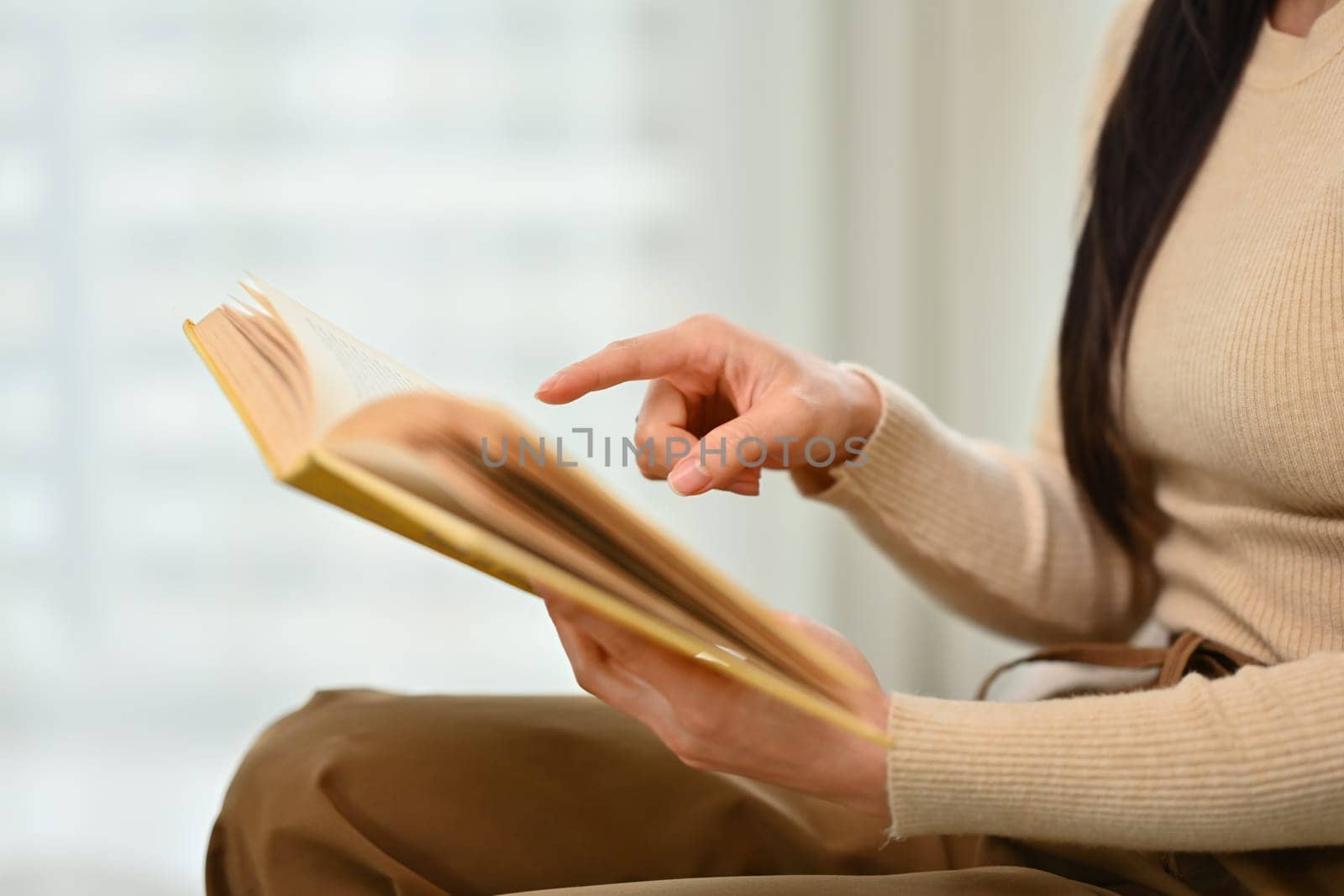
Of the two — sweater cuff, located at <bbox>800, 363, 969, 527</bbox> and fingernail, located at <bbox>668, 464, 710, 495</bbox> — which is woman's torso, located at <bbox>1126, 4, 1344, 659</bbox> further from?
fingernail, located at <bbox>668, 464, 710, 495</bbox>

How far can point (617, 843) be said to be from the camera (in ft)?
1.99

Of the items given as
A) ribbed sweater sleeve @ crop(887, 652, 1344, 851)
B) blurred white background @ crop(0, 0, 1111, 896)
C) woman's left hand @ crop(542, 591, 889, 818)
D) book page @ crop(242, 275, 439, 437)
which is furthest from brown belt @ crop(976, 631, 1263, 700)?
blurred white background @ crop(0, 0, 1111, 896)

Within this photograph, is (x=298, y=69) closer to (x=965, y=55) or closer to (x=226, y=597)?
(x=226, y=597)

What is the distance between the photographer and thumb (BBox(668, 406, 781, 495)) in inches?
21.5

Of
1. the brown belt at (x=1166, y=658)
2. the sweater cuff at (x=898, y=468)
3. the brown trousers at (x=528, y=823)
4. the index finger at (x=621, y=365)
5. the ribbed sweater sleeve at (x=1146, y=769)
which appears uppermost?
the index finger at (x=621, y=365)

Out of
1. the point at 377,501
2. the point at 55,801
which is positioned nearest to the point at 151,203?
the point at 55,801

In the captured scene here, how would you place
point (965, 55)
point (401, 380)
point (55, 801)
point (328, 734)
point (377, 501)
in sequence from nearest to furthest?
point (377, 501) → point (401, 380) → point (328, 734) → point (55, 801) → point (965, 55)

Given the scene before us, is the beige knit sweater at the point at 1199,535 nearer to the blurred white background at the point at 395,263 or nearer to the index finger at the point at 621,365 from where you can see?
the index finger at the point at 621,365

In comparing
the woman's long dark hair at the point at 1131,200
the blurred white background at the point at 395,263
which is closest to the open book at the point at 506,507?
the woman's long dark hair at the point at 1131,200

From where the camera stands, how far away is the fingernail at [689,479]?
54cm

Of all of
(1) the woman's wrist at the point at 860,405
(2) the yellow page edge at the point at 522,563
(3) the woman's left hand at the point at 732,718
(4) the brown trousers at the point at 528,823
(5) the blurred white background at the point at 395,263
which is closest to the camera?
(2) the yellow page edge at the point at 522,563

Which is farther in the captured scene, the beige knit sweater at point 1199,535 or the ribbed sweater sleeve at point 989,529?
the ribbed sweater sleeve at point 989,529

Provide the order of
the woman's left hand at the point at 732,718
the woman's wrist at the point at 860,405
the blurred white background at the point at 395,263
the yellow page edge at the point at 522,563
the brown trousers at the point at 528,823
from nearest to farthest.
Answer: the yellow page edge at the point at 522,563
the woman's left hand at the point at 732,718
the brown trousers at the point at 528,823
the woman's wrist at the point at 860,405
the blurred white background at the point at 395,263

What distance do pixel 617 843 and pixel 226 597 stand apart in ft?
3.67
